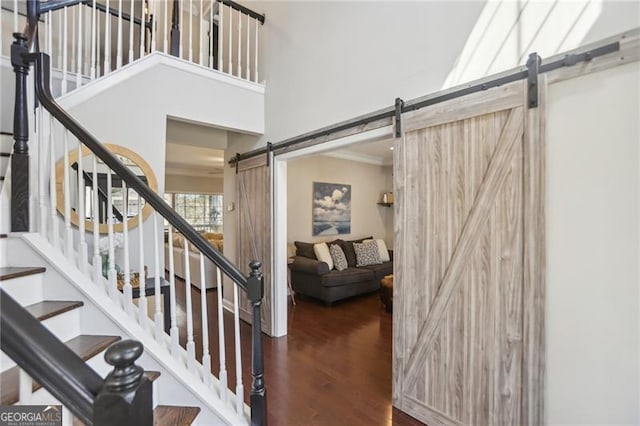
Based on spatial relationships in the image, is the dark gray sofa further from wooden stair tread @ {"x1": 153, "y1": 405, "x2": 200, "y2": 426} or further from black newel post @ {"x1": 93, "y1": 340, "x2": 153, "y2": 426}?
black newel post @ {"x1": 93, "y1": 340, "x2": 153, "y2": 426}

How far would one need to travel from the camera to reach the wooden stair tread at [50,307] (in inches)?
57.1

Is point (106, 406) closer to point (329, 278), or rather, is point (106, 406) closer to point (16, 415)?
point (16, 415)

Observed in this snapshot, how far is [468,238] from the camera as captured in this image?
6.53 ft

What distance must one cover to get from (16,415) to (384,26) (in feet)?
10.2

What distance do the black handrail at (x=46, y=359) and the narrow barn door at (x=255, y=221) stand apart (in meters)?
3.13

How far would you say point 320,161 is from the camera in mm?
6105

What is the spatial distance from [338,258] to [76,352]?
4192 millimetres

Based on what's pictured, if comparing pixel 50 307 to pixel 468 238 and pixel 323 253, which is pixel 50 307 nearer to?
pixel 468 238

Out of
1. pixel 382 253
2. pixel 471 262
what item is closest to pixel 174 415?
pixel 471 262

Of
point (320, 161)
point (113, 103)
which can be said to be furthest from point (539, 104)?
point (320, 161)

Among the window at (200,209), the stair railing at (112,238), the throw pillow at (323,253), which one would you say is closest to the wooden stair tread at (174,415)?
the stair railing at (112,238)

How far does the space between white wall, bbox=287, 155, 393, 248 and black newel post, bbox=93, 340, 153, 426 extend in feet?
15.9

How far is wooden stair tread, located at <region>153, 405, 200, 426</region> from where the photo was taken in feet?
5.06

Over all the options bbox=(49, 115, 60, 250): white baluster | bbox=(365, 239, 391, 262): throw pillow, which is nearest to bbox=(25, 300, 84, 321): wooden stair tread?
bbox=(49, 115, 60, 250): white baluster
